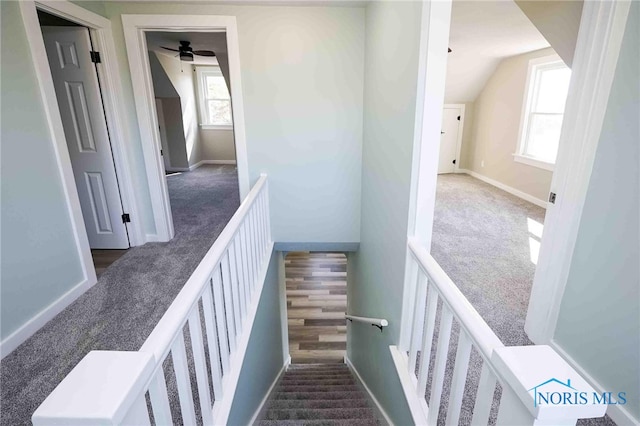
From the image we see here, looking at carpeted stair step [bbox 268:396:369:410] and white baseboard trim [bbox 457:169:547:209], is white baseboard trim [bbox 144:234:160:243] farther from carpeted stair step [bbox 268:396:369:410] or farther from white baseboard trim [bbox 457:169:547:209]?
white baseboard trim [bbox 457:169:547:209]

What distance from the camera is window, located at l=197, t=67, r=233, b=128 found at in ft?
24.1

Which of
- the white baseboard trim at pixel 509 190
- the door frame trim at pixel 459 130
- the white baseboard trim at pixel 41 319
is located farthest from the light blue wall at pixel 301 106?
the door frame trim at pixel 459 130

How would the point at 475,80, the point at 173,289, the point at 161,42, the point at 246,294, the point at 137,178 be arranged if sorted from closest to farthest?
the point at 246,294
the point at 173,289
the point at 137,178
the point at 161,42
the point at 475,80

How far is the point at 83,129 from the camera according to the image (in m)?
2.68

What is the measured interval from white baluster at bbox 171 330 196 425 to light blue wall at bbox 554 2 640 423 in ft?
5.46

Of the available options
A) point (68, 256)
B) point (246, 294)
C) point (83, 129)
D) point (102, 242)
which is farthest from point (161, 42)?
point (246, 294)

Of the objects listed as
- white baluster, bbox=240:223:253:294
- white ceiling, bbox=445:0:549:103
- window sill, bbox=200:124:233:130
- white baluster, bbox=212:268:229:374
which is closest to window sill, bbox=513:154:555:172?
white ceiling, bbox=445:0:549:103

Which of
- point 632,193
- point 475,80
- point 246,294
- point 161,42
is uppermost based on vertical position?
point 161,42

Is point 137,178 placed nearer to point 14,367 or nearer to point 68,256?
point 68,256

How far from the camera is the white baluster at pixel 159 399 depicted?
0.79m

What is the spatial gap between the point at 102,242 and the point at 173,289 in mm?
1217

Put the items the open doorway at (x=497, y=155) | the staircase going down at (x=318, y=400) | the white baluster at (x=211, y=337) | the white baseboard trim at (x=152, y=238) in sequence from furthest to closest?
the white baseboard trim at (x=152, y=238) → the open doorway at (x=497, y=155) → the staircase going down at (x=318, y=400) → the white baluster at (x=211, y=337)

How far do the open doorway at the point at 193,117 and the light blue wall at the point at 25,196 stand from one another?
2.09 m

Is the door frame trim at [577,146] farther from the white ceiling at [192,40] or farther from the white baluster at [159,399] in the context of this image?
the white ceiling at [192,40]
